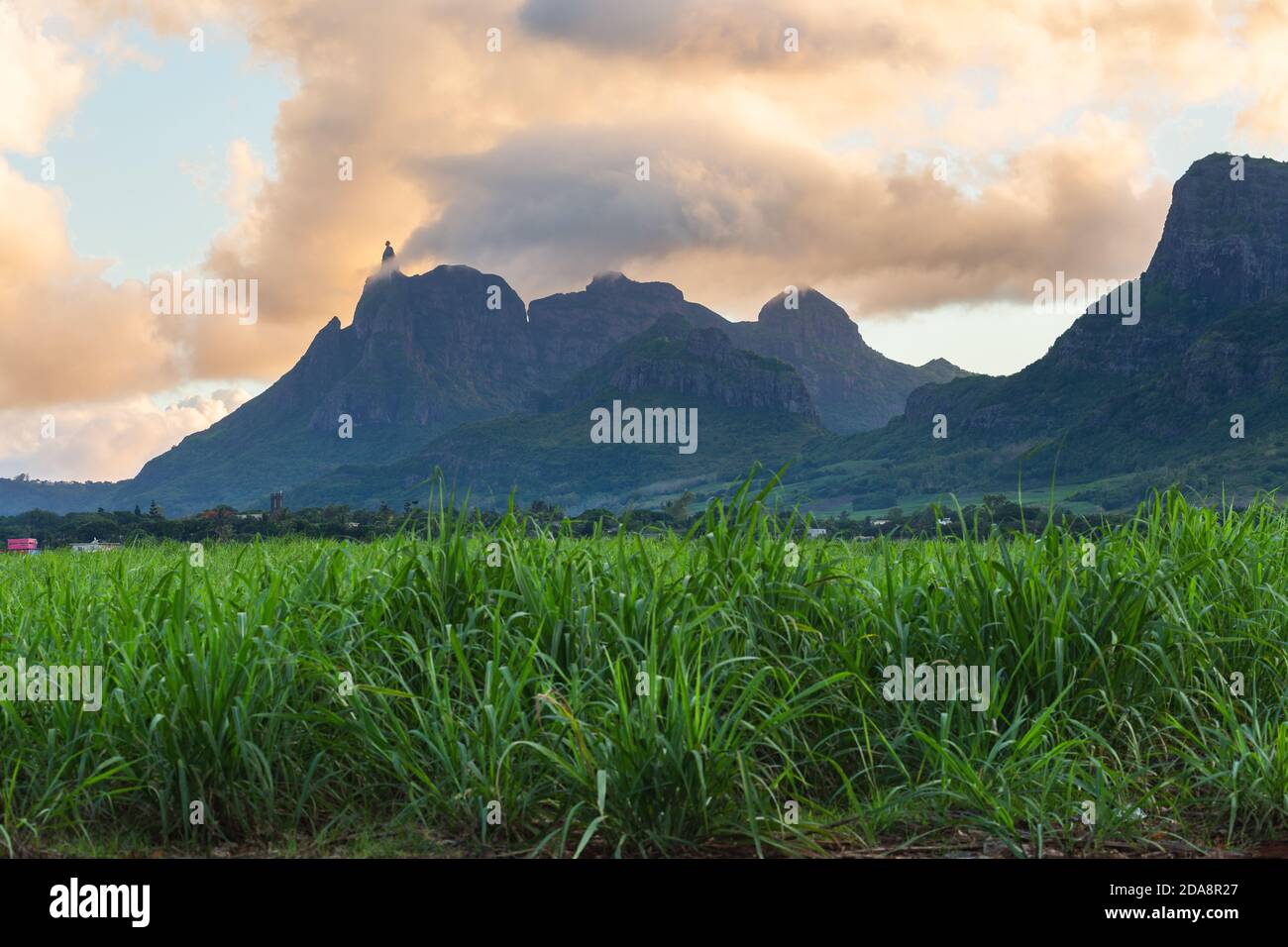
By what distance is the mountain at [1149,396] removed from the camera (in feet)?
377

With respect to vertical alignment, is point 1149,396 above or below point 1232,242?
below

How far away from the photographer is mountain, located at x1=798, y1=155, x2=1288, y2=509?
115 metres

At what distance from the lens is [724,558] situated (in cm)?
564

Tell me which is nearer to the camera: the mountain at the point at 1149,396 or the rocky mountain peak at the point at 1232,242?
the mountain at the point at 1149,396

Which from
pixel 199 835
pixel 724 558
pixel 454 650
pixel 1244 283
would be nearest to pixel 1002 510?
pixel 724 558

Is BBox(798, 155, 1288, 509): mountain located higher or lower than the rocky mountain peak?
lower

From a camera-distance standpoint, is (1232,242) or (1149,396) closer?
(1149,396)

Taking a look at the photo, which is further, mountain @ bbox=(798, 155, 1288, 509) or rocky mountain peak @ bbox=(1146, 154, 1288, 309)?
rocky mountain peak @ bbox=(1146, 154, 1288, 309)

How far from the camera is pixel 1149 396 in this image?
136 m

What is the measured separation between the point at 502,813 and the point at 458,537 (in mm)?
1752

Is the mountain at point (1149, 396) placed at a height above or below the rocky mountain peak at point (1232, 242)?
below

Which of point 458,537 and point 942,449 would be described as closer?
point 458,537
